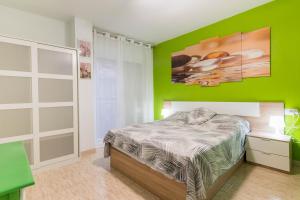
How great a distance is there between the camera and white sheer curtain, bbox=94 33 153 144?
3951mm

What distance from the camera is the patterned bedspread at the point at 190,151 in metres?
1.63

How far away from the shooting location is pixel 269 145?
2.57 meters

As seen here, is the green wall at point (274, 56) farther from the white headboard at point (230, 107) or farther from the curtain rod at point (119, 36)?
the curtain rod at point (119, 36)

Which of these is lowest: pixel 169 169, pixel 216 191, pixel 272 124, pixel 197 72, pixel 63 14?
pixel 216 191

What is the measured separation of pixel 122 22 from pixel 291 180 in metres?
3.92

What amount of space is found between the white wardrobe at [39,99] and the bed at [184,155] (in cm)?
86

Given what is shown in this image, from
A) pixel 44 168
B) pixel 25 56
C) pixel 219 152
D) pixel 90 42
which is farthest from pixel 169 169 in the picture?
pixel 90 42

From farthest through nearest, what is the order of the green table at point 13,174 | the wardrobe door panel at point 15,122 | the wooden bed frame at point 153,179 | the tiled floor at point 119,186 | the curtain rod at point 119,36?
the curtain rod at point 119,36 < the wardrobe door panel at point 15,122 < the tiled floor at point 119,186 < the wooden bed frame at point 153,179 < the green table at point 13,174

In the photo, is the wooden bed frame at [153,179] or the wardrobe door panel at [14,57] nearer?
the wooden bed frame at [153,179]

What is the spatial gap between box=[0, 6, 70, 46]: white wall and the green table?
242 centimetres

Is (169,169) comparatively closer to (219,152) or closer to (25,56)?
(219,152)

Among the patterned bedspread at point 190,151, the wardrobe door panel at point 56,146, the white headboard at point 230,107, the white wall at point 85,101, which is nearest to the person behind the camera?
the patterned bedspread at point 190,151

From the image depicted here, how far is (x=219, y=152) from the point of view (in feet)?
6.57

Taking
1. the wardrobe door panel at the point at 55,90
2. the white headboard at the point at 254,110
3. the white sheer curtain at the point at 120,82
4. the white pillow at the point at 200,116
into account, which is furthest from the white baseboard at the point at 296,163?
the wardrobe door panel at the point at 55,90
